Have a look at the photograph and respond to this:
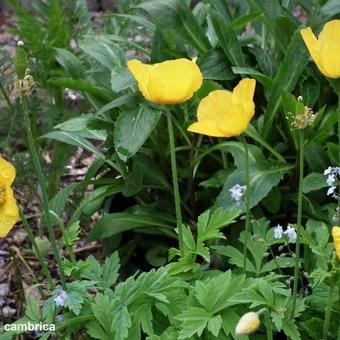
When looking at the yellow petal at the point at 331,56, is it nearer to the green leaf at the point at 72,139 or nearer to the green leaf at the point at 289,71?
the green leaf at the point at 289,71

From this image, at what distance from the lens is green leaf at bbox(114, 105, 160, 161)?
219cm

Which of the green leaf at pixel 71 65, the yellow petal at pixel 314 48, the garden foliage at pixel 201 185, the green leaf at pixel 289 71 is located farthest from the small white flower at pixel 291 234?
the green leaf at pixel 71 65

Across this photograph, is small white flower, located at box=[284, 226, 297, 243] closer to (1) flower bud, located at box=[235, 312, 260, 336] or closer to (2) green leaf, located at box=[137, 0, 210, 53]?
(1) flower bud, located at box=[235, 312, 260, 336]

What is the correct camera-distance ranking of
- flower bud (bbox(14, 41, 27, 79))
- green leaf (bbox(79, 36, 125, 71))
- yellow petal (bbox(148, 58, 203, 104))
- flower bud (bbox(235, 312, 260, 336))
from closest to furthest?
flower bud (bbox(235, 312, 260, 336))
flower bud (bbox(14, 41, 27, 79))
yellow petal (bbox(148, 58, 203, 104))
green leaf (bbox(79, 36, 125, 71))

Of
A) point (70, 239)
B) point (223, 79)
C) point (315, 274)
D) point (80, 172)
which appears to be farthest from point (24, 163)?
point (315, 274)

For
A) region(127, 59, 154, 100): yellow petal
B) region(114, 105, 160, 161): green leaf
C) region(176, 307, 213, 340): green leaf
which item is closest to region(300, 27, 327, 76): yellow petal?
region(127, 59, 154, 100): yellow petal

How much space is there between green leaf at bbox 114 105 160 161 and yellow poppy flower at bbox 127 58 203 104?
537 mm

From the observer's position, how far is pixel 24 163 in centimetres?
295

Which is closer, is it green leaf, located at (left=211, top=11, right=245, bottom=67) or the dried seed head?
the dried seed head

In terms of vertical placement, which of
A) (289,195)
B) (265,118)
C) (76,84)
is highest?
(76,84)

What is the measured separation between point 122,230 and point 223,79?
0.59 metres

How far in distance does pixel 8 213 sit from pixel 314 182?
0.97m

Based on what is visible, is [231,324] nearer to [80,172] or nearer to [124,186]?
[124,186]

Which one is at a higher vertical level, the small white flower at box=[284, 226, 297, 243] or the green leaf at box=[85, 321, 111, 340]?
the small white flower at box=[284, 226, 297, 243]
